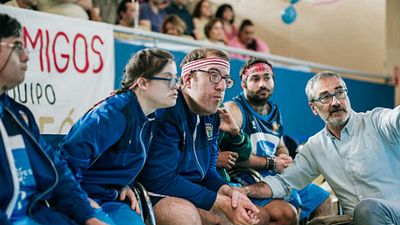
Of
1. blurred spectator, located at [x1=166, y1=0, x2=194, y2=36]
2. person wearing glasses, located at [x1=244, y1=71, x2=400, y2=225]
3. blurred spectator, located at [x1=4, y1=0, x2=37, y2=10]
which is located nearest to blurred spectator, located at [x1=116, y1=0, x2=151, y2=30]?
blurred spectator, located at [x1=166, y1=0, x2=194, y2=36]

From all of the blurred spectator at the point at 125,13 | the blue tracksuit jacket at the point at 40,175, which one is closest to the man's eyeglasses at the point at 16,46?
the blue tracksuit jacket at the point at 40,175

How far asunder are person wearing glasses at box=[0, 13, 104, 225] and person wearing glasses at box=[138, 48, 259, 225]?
0.52 meters

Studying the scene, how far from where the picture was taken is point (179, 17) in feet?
18.3

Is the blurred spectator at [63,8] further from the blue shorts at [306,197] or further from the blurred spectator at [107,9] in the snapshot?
the blue shorts at [306,197]

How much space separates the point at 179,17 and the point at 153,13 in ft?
0.80

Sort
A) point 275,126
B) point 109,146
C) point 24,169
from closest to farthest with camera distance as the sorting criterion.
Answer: point 24,169 < point 109,146 < point 275,126

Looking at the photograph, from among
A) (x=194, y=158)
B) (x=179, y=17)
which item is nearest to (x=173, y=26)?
(x=179, y=17)

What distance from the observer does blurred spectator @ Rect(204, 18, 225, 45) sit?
555cm

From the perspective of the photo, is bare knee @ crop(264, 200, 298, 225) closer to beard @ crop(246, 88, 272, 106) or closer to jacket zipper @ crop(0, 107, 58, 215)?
beard @ crop(246, 88, 272, 106)

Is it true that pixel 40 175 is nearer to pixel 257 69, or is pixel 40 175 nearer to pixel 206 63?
pixel 206 63

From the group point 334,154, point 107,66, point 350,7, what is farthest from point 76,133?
point 350,7

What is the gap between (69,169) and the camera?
6.48ft

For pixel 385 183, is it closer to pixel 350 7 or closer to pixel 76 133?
pixel 76 133

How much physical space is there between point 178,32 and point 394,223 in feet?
10.0
